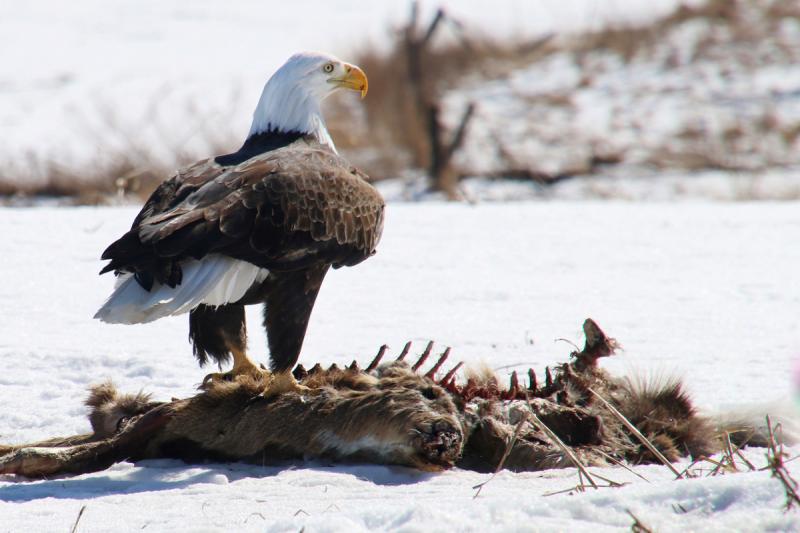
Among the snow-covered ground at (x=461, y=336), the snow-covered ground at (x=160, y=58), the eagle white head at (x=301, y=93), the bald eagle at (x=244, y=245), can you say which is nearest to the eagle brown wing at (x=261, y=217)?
the bald eagle at (x=244, y=245)

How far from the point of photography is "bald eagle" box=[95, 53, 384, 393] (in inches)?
183

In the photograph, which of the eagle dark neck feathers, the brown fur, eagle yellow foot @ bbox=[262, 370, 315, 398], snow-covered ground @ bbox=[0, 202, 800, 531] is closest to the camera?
snow-covered ground @ bbox=[0, 202, 800, 531]

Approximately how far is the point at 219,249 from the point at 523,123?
14056 millimetres

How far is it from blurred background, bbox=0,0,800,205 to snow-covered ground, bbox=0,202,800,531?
9.25ft

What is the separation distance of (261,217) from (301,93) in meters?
1.71

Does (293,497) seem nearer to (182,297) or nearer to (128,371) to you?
(182,297)

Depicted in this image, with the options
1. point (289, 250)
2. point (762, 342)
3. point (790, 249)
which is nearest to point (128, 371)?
point (289, 250)

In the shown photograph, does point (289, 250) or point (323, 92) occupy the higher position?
point (323, 92)

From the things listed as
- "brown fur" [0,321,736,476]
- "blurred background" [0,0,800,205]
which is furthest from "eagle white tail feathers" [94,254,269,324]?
"blurred background" [0,0,800,205]

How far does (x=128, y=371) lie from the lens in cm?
568

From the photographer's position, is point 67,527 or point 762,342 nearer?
point 67,527

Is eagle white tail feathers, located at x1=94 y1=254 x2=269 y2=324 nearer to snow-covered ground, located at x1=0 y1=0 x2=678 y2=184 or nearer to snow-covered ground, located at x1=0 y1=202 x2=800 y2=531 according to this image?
snow-covered ground, located at x1=0 y1=202 x2=800 y2=531

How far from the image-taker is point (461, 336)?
6.68 meters

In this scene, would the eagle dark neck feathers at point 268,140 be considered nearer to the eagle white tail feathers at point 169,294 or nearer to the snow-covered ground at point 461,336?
the snow-covered ground at point 461,336
